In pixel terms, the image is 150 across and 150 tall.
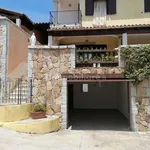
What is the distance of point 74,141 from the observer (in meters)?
9.37

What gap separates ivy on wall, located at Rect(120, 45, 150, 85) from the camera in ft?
36.7

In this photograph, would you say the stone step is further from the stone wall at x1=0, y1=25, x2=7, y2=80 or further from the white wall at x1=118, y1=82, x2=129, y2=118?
the white wall at x1=118, y1=82, x2=129, y2=118

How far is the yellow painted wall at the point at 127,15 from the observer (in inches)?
745

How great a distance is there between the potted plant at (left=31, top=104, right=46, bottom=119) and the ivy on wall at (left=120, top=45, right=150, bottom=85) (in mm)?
4492

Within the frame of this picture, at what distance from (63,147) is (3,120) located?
3.17m

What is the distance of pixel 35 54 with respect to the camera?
1202 centimetres

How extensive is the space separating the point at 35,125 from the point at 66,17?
12.3 m

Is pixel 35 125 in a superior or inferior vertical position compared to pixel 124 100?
inferior

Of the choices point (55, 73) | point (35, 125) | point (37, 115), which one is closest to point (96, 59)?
point (55, 73)

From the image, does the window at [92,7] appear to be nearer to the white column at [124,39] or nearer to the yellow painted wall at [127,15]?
the yellow painted wall at [127,15]

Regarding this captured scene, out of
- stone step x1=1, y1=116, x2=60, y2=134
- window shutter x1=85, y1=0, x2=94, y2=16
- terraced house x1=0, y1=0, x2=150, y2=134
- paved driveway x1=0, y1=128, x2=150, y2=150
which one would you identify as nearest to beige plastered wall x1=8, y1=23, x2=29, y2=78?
terraced house x1=0, y1=0, x2=150, y2=134

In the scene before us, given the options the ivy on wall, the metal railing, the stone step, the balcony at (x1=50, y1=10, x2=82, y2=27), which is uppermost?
the balcony at (x1=50, y1=10, x2=82, y2=27)

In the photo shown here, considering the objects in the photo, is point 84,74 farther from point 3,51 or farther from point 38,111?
point 3,51

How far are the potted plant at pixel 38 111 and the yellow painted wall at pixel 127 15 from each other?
1026 cm
